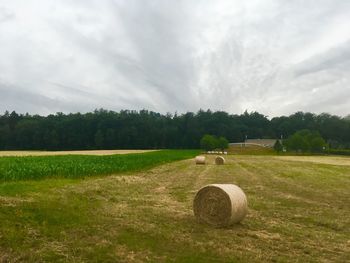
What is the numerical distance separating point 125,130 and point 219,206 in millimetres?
131306

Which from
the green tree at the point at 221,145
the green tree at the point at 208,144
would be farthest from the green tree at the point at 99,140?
the green tree at the point at 221,145

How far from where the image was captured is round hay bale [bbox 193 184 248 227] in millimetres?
11977

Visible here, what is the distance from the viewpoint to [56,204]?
1288cm

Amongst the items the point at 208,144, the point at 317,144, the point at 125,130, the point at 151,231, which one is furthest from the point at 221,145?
the point at 151,231

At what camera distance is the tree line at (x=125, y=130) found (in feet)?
441

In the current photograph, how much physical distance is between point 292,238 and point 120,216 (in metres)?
4.65

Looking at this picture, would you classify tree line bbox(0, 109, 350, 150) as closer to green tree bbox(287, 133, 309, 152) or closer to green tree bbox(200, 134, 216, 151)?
green tree bbox(200, 134, 216, 151)

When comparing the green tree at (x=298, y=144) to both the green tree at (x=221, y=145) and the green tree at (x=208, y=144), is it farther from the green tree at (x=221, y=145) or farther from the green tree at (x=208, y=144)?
the green tree at (x=208, y=144)

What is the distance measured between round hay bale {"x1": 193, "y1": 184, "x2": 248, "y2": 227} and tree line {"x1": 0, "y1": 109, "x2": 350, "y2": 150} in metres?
125

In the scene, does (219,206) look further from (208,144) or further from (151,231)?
(208,144)

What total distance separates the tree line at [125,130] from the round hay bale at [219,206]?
124586 millimetres

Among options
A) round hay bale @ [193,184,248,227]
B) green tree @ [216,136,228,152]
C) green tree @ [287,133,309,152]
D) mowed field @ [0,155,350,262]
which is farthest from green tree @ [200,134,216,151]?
round hay bale @ [193,184,248,227]

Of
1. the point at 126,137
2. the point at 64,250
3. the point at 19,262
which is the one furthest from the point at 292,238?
the point at 126,137

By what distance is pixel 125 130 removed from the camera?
142375 millimetres
